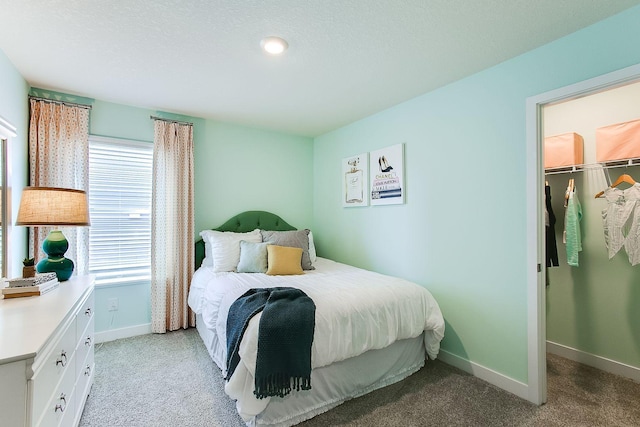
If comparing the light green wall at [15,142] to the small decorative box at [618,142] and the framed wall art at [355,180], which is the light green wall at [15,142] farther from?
the small decorative box at [618,142]

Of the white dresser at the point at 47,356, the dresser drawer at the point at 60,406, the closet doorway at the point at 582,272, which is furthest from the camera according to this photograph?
the closet doorway at the point at 582,272

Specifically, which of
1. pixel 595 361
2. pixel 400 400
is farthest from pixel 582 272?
pixel 400 400

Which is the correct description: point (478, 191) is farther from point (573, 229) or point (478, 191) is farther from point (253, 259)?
point (253, 259)

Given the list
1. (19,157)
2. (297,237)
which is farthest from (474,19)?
(19,157)

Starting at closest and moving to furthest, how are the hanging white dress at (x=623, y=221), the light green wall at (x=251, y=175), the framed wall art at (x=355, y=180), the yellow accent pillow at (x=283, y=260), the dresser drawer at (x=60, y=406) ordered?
the dresser drawer at (x=60, y=406) → the hanging white dress at (x=623, y=221) → the yellow accent pillow at (x=283, y=260) → the framed wall art at (x=355, y=180) → the light green wall at (x=251, y=175)

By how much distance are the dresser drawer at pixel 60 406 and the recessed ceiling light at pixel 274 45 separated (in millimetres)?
2179

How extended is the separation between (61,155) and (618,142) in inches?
193

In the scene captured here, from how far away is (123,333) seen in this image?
3.17 m

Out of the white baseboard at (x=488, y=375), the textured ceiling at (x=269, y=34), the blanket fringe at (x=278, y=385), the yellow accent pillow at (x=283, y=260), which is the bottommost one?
the white baseboard at (x=488, y=375)

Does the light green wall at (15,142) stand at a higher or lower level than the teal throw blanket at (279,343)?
higher

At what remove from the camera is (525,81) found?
2154mm

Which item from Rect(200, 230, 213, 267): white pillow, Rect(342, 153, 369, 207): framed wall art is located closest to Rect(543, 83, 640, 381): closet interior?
Rect(342, 153, 369, 207): framed wall art

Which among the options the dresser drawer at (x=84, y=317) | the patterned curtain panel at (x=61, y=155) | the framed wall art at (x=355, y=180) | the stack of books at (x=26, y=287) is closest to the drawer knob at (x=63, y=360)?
the dresser drawer at (x=84, y=317)

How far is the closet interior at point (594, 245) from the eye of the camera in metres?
2.40
